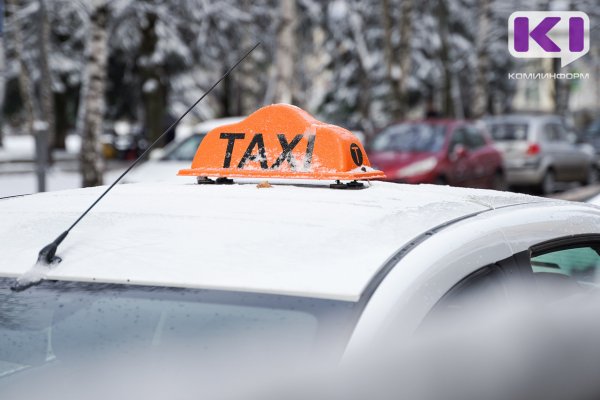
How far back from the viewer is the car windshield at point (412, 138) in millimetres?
14781

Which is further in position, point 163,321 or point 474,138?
point 474,138

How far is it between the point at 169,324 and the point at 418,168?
492 inches

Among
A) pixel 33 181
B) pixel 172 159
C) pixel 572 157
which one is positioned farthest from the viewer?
pixel 33 181

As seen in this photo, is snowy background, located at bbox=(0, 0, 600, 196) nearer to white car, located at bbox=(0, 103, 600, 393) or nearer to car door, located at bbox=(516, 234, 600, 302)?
car door, located at bbox=(516, 234, 600, 302)

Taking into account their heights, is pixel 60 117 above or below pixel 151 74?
below

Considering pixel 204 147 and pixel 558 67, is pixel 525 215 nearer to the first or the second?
pixel 204 147

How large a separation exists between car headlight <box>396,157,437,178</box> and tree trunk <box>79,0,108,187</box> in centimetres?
474

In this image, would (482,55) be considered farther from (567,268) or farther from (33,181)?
(567,268)

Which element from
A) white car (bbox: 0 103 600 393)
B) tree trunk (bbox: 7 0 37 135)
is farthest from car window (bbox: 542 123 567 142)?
white car (bbox: 0 103 600 393)

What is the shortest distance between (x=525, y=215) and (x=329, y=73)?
4388 cm

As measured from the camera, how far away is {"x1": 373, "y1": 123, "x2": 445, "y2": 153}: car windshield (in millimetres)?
14781

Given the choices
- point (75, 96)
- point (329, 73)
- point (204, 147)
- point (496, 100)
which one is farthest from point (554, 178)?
point (496, 100)

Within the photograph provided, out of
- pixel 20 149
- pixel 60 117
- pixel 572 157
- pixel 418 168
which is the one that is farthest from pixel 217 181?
pixel 20 149

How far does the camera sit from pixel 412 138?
15023 mm
